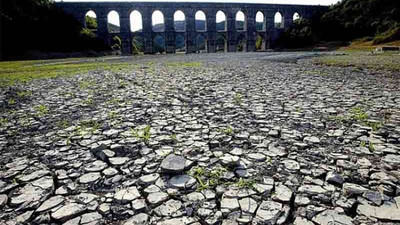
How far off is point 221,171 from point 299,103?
11.5 ft

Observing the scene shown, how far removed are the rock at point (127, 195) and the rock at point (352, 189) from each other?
64.4 inches

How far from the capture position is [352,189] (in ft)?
6.98

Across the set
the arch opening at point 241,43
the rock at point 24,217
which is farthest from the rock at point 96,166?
the arch opening at point 241,43

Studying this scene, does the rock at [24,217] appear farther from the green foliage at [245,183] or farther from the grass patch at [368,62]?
the grass patch at [368,62]

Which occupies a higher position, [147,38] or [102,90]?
[147,38]

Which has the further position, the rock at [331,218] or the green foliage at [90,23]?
the green foliage at [90,23]

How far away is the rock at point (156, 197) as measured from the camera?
2.04 meters

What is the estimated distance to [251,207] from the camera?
1.94m

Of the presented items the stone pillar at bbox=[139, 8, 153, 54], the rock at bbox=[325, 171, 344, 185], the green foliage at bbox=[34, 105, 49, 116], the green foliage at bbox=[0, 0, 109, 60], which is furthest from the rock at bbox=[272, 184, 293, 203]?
the stone pillar at bbox=[139, 8, 153, 54]

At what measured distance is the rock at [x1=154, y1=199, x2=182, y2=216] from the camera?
1908mm

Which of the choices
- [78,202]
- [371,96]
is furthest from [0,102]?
[371,96]

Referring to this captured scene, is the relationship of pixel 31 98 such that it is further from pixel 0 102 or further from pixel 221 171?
pixel 221 171

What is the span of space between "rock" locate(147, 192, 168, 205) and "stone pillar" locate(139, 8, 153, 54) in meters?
54.8

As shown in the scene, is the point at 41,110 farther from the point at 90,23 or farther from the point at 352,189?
the point at 90,23
